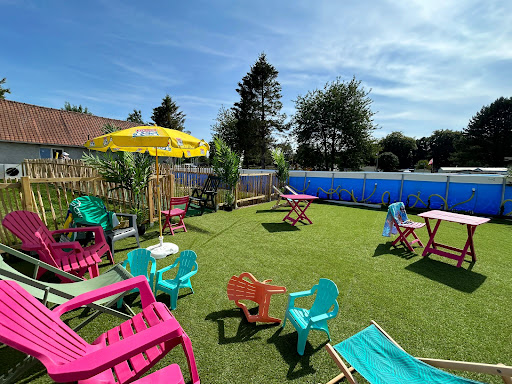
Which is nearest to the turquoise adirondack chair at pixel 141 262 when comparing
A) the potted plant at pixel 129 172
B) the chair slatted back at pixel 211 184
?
the potted plant at pixel 129 172

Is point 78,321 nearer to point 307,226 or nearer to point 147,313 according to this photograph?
point 147,313

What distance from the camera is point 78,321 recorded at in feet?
8.54

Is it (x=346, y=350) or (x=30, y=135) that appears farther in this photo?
(x=30, y=135)

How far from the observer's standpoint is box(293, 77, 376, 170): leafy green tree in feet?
68.6

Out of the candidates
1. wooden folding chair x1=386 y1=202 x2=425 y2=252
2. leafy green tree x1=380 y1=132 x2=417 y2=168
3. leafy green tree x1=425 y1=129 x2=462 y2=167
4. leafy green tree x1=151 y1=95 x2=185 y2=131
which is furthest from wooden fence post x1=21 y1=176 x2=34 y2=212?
leafy green tree x1=425 y1=129 x2=462 y2=167

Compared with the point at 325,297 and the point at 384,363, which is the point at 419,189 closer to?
the point at 325,297

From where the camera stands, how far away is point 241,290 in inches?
109

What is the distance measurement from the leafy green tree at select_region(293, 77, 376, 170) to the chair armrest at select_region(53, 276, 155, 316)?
2236 centimetres

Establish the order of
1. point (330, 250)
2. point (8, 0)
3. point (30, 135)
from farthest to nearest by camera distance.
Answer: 1. point (30, 135)
2. point (330, 250)
3. point (8, 0)

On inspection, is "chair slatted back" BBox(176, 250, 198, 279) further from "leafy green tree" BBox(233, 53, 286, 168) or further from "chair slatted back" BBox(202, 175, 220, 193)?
"leafy green tree" BBox(233, 53, 286, 168)

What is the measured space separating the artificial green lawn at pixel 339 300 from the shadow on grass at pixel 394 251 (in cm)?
3

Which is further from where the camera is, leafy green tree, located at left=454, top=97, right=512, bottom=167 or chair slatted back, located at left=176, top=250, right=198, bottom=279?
leafy green tree, located at left=454, top=97, right=512, bottom=167

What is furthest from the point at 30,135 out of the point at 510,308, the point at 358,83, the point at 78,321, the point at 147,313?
the point at 358,83

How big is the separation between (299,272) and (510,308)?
2865 mm
